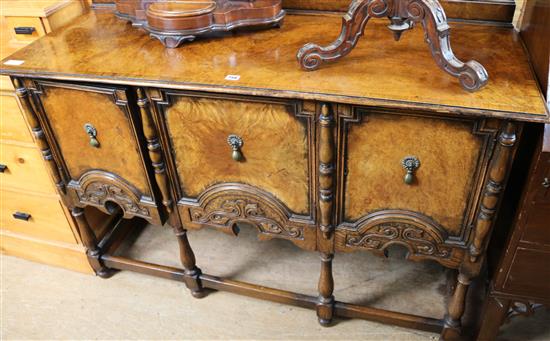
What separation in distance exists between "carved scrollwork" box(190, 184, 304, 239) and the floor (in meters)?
0.48

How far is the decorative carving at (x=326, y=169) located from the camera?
124 centimetres

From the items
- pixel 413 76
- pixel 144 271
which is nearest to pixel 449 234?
pixel 413 76

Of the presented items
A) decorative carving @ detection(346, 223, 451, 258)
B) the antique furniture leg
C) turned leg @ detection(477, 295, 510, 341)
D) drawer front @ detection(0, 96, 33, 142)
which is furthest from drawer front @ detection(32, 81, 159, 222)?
turned leg @ detection(477, 295, 510, 341)

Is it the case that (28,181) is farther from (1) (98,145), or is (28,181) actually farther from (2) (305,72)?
(2) (305,72)

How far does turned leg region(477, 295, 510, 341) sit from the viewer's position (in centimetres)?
149

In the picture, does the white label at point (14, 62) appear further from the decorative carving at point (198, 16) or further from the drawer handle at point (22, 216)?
the drawer handle at point (22, 216)

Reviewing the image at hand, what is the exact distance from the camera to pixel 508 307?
1.50 metres

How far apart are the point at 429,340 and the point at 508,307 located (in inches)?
14.0

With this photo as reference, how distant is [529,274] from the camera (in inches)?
54.3

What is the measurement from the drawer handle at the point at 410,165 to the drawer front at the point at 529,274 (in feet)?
1.28

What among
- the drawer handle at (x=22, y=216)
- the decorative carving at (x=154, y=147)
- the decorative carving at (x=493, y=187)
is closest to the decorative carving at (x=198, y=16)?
the decorative carving at (x=154, y=147)

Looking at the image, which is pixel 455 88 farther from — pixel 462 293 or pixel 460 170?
pixel 462 293

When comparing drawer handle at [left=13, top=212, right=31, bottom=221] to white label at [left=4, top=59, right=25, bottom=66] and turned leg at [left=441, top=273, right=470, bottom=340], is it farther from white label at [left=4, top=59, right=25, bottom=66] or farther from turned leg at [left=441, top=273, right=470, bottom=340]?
turned leg at [left=441, top=273, right=470, bottom=340]

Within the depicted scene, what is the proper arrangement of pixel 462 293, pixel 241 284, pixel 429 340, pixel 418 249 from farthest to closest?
1. pixel 241 284
2. pixel 429 340
3. pixel 462 293
4. pixel 418 249
